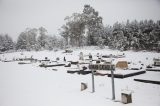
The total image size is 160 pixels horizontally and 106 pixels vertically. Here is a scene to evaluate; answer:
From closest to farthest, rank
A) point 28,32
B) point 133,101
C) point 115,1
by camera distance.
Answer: point 133,101
point 115,1
point 28,32

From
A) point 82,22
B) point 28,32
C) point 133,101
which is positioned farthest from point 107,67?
point 28,32

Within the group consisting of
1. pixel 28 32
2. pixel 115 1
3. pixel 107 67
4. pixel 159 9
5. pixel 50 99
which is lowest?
pixel 50 99

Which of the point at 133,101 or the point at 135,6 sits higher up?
the point at 135,6

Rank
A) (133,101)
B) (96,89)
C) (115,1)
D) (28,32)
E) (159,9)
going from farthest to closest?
(28,32)
(115,1)
(96,89)
(159,9)
(133,101)

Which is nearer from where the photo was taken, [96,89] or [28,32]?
[96,89]

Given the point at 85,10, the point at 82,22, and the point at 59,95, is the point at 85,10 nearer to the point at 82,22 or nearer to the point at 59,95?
the point at 82,22

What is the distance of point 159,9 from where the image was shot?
23.0 feet

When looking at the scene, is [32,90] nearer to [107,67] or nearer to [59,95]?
[59,95]

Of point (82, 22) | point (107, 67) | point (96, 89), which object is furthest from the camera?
point (82, 22)

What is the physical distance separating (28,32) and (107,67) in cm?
4574

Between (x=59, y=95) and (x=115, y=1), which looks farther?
(x=115, y=1)

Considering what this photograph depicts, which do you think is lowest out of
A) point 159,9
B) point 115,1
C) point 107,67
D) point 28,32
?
point 107,67

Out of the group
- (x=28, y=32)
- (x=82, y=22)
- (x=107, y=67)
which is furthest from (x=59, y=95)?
(x=28, y=32)

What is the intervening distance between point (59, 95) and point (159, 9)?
4794 mm
